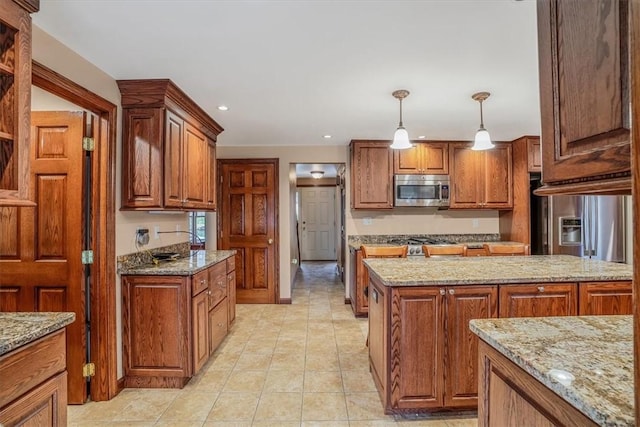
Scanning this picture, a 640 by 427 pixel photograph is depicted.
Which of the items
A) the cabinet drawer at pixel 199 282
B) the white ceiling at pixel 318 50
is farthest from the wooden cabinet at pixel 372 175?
the cabinet drawer at pixel 199 282

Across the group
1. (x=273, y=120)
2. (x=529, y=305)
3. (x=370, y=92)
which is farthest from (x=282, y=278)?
(x=529, y=305)

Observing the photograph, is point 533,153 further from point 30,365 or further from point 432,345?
point 30,365

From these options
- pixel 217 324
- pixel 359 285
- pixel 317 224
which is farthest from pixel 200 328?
pixel 317 224

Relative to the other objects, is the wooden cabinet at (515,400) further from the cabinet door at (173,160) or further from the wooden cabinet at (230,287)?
the wooden cabinet at (230,287)

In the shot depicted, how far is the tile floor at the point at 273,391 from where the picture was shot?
79.0 inches

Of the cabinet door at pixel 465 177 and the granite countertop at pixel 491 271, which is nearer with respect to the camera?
the granite countertop at pixel 491 271

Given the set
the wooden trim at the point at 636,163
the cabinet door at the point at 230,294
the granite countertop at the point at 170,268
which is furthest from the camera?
the cabinet door at the point at 230,294

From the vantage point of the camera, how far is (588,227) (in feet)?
12.7

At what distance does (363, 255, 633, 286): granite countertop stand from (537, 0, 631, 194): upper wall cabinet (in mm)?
1166

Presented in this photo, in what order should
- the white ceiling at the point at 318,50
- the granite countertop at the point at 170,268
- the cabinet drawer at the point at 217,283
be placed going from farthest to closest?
1. the cabinet drawer at the point at 217,283
2. the granite countertop at the point at 170,268
3. the white ceiling at the point at 318,50

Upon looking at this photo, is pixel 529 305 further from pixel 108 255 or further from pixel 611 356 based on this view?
pixel 108 255

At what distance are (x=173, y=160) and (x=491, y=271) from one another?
254 cm

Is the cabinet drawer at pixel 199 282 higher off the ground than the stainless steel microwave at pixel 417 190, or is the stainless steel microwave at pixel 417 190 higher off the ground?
the stainless steel microwave at pixel 417 190

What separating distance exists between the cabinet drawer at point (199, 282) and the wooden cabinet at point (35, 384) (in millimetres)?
1023
